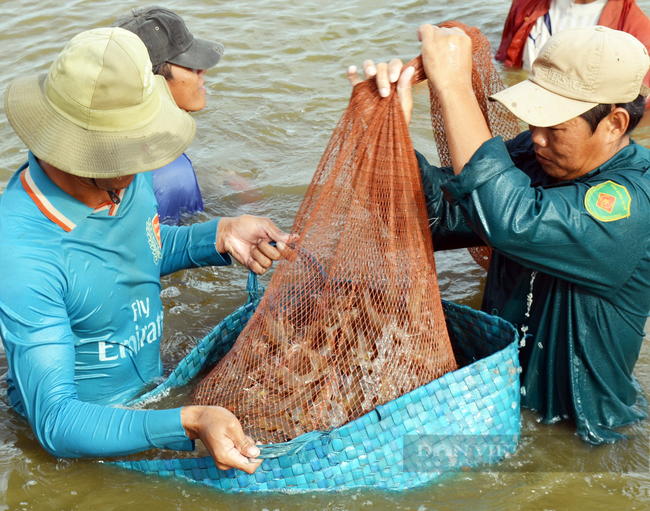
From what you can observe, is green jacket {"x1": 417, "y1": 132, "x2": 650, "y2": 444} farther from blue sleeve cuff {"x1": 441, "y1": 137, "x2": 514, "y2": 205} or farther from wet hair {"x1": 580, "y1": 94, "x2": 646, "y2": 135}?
wet hair {"x1": 580, "y1": 94, "x2": 646, "y2": 135}

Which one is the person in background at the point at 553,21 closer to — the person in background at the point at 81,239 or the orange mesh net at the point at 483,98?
the orange mesh net at the point at 483,98

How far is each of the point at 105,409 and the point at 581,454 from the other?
198 centimetres

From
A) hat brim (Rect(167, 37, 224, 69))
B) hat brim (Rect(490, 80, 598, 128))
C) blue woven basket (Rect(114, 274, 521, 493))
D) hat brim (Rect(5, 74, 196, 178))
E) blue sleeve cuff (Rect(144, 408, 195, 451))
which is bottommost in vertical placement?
blue woven basket (Rect(114, 274, 521, 493))

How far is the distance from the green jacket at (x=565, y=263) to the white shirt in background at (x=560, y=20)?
4.19 m

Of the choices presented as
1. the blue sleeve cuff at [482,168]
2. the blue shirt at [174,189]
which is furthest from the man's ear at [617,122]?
the blue shirt at [174,189]

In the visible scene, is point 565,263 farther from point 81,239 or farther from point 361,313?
point 81,239

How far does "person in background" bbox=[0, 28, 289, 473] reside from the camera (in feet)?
6.81

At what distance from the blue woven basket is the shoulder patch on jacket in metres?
0.56

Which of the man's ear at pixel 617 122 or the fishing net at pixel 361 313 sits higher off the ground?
the man's ear at pixel 617 122

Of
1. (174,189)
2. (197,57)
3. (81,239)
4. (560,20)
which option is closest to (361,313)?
(81,239)

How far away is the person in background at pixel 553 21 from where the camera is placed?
244 inches

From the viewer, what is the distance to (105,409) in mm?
2145

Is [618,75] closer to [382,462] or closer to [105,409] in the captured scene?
[382,462]

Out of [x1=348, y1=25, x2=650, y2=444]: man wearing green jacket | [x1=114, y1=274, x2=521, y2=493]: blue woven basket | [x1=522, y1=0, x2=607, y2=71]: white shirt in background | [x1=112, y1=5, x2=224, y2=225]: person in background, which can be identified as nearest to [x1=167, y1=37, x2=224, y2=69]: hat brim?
[x1=112, y1=5, x2=224, y2=225]: person in background
